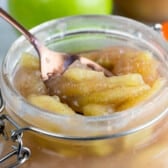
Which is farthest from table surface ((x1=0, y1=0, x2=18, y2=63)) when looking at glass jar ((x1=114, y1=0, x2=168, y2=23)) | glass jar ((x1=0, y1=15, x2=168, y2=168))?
glass jar ((x1=0, y1=15, x2=168, y2=168))

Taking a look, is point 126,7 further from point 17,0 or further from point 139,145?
point 139,145

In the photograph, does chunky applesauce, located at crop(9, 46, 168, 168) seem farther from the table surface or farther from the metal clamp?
the table surface

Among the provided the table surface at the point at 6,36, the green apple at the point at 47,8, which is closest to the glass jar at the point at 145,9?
the green apple at the point at 47,8

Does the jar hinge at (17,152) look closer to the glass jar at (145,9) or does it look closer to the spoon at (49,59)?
the spoon at (49,59)

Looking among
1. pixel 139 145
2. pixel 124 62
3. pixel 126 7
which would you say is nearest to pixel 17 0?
pixel 126 7

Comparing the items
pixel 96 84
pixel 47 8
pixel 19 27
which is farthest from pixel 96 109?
pixel 47 8

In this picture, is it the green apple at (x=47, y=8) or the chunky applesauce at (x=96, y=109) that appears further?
the green apple at (x=47, y=8)
